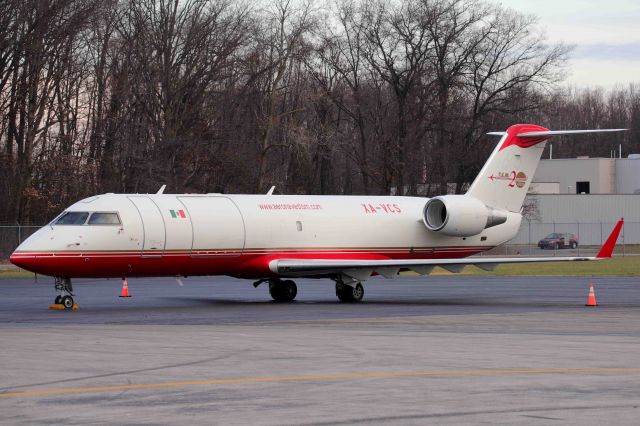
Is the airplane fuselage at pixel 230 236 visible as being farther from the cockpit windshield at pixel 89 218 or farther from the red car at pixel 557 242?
the red car at pixel 557 242

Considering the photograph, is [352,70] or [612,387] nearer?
[612,387]

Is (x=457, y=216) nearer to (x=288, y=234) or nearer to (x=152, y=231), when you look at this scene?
(x=288, y=234)

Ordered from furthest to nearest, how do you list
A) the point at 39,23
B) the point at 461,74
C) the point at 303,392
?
1. the point at 461,74
2. the point at 39,23
3. the point at 303,392

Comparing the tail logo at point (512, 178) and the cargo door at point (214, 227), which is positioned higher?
the tail logo at point (512, 178)

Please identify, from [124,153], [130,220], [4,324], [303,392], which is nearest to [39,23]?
[124,153]

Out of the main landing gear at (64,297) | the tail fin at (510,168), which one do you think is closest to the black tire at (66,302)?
the main landing gear at (64,297)

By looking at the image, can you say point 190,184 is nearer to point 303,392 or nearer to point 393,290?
point 393,290

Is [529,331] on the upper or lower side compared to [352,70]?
lower

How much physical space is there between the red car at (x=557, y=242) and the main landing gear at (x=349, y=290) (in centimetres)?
5263

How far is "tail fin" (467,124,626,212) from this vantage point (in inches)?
1242

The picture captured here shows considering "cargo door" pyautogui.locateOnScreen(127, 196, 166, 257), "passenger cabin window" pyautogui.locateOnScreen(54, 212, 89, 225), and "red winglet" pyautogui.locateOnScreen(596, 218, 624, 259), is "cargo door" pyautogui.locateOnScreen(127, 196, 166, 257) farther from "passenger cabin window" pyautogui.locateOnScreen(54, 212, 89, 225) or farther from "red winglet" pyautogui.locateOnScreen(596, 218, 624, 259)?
"red winglet" pyautogui.locateOnScreen(596, 218, 624, 259)

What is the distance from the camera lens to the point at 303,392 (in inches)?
446

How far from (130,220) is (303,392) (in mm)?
15058

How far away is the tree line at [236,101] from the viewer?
171ft
